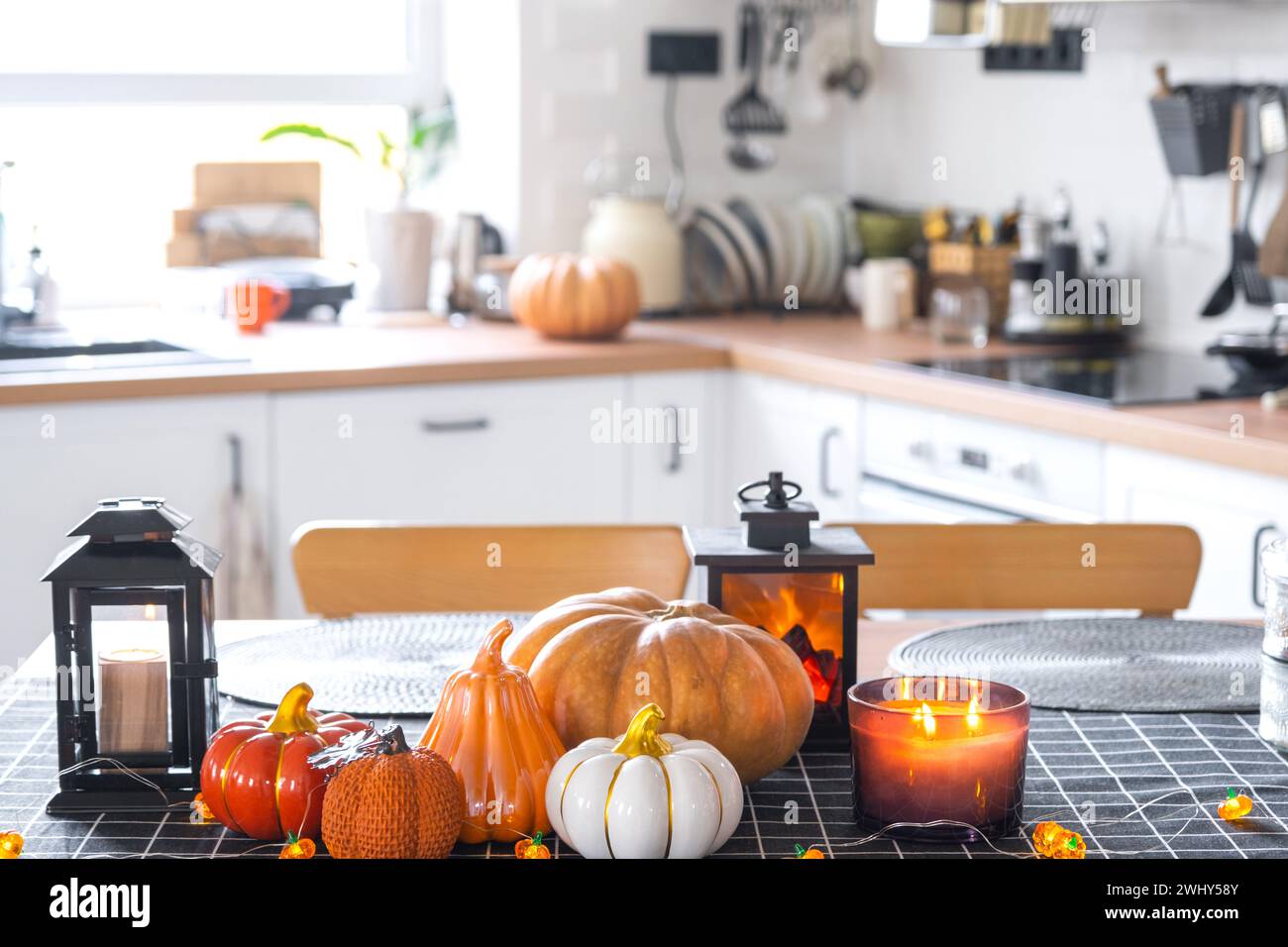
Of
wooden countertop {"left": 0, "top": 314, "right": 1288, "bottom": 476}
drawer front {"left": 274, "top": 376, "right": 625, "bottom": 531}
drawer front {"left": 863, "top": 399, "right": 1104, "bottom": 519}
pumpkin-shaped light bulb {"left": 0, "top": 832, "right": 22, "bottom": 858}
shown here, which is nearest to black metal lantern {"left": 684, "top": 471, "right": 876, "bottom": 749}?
pumpkin-shaped light bulb {"left": 0, "top": 832, "right": 22, "bottom": 858}

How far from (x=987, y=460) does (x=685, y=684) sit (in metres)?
1.66

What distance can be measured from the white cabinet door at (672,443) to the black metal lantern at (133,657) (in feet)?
6.75

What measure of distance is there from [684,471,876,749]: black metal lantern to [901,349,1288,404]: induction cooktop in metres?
1.38

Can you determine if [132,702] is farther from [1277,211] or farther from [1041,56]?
[1041,56]

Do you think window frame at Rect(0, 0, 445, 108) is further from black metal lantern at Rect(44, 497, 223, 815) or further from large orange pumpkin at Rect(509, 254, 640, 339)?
black metal lantern at Rect(44, 497, 223, 815)

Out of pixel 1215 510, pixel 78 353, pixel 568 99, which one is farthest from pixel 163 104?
pixel 1215 510

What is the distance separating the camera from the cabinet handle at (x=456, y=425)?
2.94 metres

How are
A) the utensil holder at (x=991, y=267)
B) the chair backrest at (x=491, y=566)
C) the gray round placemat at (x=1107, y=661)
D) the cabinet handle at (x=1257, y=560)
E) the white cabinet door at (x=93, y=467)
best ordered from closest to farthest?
the gray round placemat at (x=1107, y=661), the chair backrest at (x=491, y=566), the cabinet handle at (x=1257, y=560), the white cabinet door at (x=93, y=467), the utensil holder at (x=991, y=267)

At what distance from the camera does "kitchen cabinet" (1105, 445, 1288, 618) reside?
86.1 inches

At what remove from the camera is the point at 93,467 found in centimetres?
271

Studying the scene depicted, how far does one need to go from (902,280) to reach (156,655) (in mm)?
2465

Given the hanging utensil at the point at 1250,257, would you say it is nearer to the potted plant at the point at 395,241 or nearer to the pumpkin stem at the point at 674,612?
the potted plant at the point at 395,241

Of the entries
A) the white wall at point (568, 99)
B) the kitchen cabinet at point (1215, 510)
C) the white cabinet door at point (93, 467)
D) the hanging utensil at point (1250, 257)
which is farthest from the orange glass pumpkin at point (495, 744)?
the white wall at point (568, 99)
